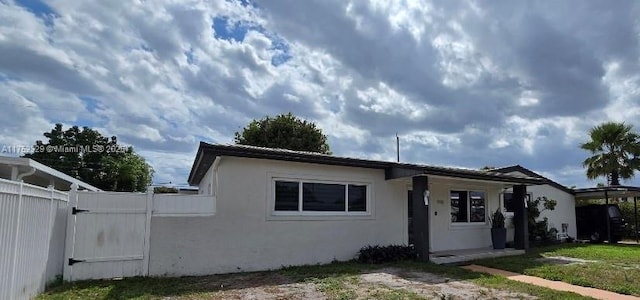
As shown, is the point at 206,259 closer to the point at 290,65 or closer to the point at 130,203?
the point at 130,203

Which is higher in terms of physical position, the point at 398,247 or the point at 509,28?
the point at 509,28

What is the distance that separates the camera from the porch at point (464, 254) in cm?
1132

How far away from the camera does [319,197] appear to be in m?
11.0

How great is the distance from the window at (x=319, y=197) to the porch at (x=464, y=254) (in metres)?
2.35

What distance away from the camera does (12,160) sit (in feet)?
28.9

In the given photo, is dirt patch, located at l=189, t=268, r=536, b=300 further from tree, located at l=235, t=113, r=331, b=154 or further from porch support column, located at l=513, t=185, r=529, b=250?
tree, located at l=235, t=113, r=331, b=154

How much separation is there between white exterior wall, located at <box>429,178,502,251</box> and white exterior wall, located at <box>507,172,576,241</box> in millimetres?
4857

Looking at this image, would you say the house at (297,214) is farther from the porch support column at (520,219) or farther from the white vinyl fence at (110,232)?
the porch support column at (520,219)

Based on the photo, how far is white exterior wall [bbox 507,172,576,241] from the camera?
18578 mm

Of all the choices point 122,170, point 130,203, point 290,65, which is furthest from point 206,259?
point 122,170

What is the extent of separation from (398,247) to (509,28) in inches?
270

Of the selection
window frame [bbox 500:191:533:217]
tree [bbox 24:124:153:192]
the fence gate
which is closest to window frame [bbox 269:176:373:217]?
the fence gate

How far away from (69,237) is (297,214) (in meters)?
4.84

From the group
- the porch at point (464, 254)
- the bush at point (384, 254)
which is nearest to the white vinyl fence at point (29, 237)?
the bush at point (384, 254)
